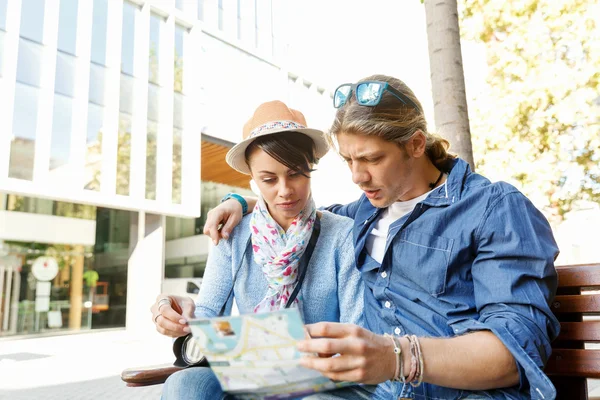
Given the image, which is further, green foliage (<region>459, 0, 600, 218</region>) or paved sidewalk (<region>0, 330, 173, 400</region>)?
green foliage (<region>459, 0, 600, 218</region>)

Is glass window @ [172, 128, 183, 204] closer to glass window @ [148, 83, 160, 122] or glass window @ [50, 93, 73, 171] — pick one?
glass window @ [148, 83, 160, 122]

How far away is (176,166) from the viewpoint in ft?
52.3

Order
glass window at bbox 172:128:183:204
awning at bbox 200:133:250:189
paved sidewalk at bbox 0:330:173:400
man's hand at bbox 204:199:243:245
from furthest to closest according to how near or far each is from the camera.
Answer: awning at bbox 200:133:250:189
glass window at bbox 172:128:183:204
paved sidewalk at bbox 0:330:173:400
man's hand at bbox 204:199:243:245

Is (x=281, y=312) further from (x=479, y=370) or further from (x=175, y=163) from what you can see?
(x=175, y=163)

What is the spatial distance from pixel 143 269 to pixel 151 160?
3.02 m

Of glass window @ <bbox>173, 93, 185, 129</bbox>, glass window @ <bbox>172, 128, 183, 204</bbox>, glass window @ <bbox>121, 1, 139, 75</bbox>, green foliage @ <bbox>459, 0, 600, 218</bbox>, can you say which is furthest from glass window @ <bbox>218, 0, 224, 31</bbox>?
green foliage @ <bbox>459, 0, 600, 218</bbox>

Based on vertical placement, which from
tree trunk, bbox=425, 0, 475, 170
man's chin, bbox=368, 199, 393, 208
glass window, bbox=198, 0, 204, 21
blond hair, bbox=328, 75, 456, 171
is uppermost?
glass window, bbox=198, 0, 204, 21

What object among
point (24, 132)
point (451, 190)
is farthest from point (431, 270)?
point (24, 132)

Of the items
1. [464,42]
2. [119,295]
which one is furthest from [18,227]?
[464,42]

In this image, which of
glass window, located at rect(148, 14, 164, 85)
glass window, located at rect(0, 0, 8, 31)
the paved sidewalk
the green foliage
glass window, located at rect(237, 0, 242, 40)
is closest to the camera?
the paved sidewalk

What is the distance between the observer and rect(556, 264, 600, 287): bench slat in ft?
5.82

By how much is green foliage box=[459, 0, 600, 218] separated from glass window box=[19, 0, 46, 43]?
9.47m

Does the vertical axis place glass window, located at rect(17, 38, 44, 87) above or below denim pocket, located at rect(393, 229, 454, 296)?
above

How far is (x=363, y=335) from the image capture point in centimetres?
129
